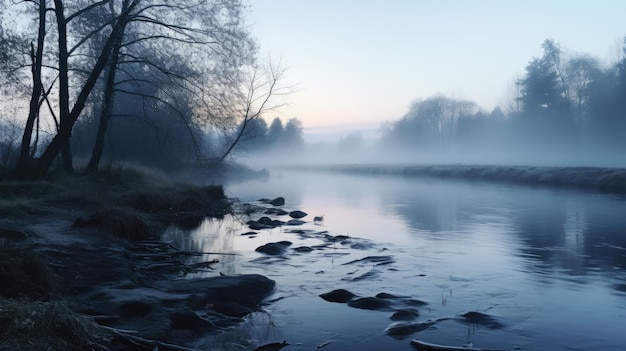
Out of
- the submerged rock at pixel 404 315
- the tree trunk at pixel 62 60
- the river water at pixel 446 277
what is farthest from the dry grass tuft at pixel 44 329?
the tree trunk at pixel 62 60

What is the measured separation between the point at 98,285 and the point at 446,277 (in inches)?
267

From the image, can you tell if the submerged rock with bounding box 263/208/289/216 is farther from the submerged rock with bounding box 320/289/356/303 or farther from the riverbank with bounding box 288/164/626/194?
the riverbank with bounding box 288/164/626/194

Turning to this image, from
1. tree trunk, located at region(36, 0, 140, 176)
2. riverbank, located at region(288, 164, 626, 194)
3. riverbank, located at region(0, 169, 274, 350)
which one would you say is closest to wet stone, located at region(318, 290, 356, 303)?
riverbank, located at region(0, 169, 274, 350)

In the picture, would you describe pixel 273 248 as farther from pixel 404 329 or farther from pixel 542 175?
pixel 542 175

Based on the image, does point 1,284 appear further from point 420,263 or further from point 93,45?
point 93,45

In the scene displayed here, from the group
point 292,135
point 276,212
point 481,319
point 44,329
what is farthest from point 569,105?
point 292,135

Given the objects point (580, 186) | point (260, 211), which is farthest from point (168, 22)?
point (580, 186)

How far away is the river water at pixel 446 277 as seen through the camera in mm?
7266

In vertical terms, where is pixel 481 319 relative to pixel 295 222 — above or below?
below

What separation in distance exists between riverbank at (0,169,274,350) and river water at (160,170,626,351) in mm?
613

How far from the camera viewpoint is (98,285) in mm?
8469

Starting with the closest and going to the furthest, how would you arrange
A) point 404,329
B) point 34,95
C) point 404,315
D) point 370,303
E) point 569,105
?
point 404,329 < point 404,315 < point 370,303 < point 34,95 < point 569,105

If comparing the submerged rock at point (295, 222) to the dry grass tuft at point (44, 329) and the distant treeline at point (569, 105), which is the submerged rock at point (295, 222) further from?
the distant treeline at point (569, 105)

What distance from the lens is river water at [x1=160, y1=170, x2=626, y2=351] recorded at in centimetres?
727
